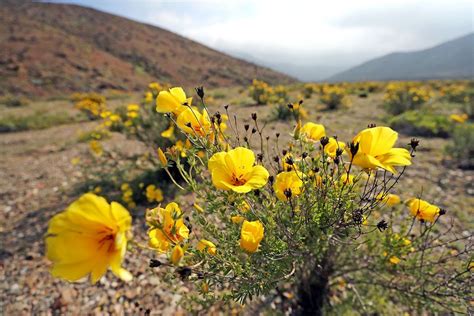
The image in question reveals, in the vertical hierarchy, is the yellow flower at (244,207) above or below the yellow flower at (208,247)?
above

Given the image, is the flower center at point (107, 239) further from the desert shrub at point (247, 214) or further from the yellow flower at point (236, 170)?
the yellow flower at point (236, 170)

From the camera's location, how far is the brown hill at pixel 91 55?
2384 cm

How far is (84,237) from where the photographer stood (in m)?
1.02

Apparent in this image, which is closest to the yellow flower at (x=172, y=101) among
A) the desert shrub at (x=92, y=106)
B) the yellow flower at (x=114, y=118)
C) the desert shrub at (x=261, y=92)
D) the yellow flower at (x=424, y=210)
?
the yellow flower at (x=424, y=210)

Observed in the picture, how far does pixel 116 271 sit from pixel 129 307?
2.13 m

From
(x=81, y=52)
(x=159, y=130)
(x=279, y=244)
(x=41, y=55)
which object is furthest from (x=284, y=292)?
(x=81, y=52)

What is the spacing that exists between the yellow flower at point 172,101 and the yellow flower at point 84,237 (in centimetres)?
87

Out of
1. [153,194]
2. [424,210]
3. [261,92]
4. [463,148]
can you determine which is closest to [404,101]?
[463,148]

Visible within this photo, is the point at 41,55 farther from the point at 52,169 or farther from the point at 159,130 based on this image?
the point at 159,130

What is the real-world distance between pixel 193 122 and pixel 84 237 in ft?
2.93

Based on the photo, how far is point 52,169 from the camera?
18.0ft

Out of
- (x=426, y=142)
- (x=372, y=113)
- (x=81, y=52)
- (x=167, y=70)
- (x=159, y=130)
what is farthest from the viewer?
(x=167, y=70)

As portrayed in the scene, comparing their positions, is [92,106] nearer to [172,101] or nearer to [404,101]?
[172,101]

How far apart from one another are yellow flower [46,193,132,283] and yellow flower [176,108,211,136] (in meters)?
0.74
